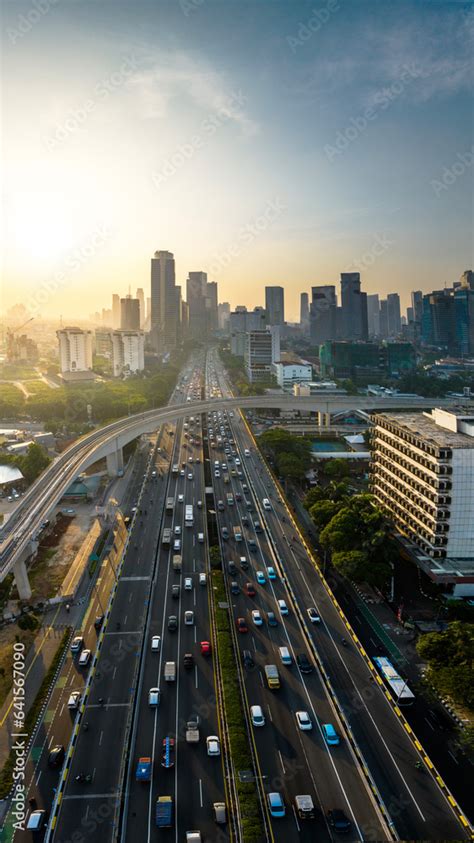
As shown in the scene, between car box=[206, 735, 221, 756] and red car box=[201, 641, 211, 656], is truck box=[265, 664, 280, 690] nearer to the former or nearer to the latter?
red car box=[201, 641, 211, 656]

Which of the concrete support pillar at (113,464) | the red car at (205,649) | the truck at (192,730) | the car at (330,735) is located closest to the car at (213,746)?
the truck at (192,730)

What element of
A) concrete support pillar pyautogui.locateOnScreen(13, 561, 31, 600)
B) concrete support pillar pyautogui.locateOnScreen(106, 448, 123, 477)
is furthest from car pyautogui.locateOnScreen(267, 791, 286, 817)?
concrete support pillar pyautogui.locateOnScreen(106, 448, 123, 477)

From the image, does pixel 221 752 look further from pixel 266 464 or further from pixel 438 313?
pixel 438 313

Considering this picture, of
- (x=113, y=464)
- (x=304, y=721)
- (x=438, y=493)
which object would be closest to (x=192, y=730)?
(x=304, y=721)

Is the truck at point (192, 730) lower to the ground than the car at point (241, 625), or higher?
lower

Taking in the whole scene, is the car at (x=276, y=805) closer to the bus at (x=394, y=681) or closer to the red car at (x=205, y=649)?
the bus at (x=394, y=681)

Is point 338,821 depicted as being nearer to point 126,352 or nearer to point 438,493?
point 438,493
